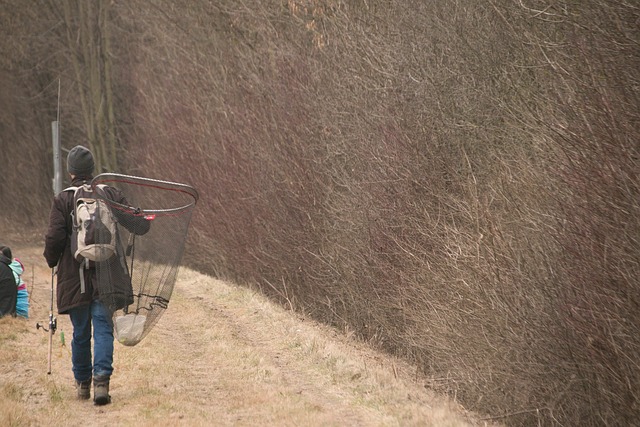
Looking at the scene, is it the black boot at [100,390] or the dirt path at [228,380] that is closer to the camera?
the dirt path at [228,380]

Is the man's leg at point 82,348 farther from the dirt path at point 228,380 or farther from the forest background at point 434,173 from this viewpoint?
the forest background at point 434,173

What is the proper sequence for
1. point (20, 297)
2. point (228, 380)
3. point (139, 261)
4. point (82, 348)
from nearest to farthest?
1. point (82, 348)
2. point (139, 261)
3. point (228, 380)
4. point (20, 297)

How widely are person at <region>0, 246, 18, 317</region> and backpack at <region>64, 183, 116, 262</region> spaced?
444cm

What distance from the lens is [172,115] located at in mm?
21391

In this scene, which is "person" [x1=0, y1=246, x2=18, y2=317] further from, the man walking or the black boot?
the black boot

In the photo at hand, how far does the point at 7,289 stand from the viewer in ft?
39.2

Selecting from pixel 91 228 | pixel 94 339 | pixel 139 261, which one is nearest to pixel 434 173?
pixel 139 261

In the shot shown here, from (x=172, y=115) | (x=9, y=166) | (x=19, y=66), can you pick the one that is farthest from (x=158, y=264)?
(x=9, y=166)

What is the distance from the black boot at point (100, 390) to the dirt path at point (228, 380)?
80 mm

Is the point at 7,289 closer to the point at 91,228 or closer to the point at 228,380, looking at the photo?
the point at 228,380

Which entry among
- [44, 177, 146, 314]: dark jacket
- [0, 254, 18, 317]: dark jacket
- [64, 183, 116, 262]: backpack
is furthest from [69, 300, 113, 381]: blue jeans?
[0, 254, 18, 317]: dark jacket

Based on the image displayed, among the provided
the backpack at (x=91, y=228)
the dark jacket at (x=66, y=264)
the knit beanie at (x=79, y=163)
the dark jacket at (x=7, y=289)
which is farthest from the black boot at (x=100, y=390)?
the dark jacket at (x=7, y=289)

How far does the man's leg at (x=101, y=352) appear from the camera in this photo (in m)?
7.79

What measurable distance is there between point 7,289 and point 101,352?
4678mm
